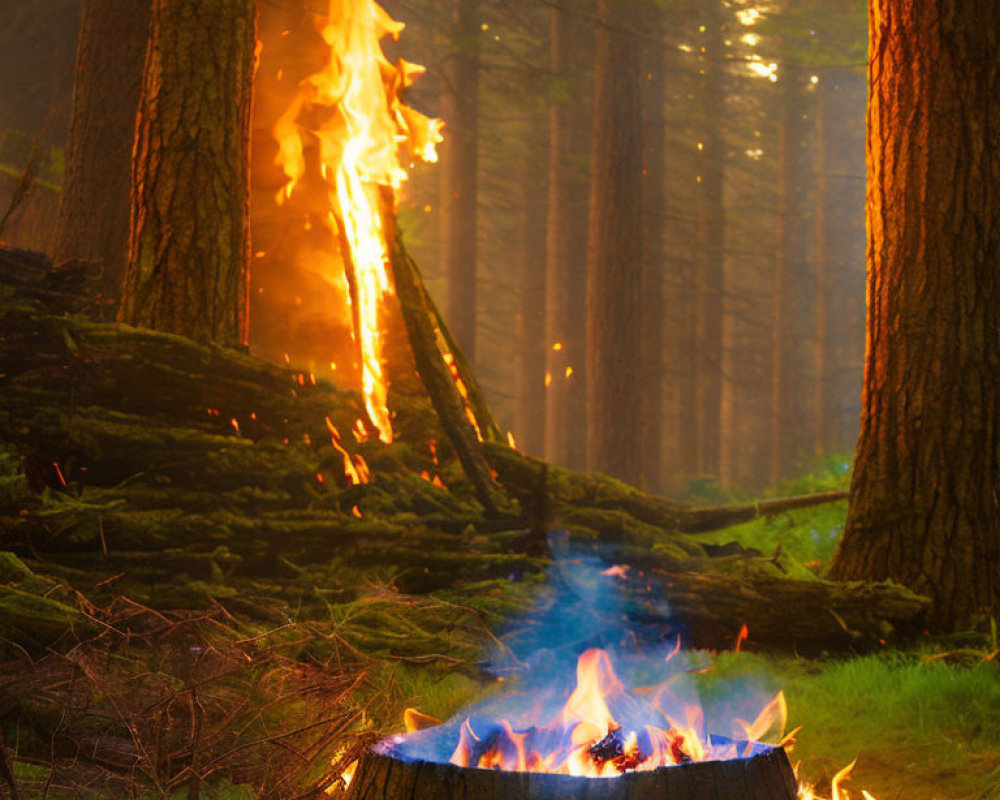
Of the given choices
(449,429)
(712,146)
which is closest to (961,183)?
(449,429)

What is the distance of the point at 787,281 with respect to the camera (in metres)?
30.0

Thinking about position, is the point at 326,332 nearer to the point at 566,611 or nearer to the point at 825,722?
the point at 566,611

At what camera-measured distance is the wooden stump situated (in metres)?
2.20

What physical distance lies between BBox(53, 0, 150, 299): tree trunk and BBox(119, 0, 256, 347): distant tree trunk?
2294 mm

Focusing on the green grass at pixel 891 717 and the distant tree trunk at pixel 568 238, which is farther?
the distant tree trunk at pixel 568 238

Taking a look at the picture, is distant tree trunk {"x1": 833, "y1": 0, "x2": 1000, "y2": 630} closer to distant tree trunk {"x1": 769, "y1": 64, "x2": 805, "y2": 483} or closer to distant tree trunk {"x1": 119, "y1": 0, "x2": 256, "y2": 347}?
distant tree trunk {"x1": 119, "y1": 0, "x2": 256, "y2": 347}

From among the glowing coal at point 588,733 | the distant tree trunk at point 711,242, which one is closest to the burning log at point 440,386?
the glowing coal at point 588,733

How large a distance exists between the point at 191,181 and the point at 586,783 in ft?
19.1

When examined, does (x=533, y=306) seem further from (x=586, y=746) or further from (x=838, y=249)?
(x=586, y=746)

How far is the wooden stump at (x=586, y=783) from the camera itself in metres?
2.20

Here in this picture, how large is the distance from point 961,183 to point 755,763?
4.78 m

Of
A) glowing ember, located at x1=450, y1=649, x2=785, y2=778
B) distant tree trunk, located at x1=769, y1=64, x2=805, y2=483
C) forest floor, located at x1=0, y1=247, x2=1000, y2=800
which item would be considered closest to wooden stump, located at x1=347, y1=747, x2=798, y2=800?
glowing ember, located at x1=450, y1=649, x2=785, y2=778

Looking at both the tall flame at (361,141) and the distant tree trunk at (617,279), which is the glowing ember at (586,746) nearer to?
the tall flame at (361,141)

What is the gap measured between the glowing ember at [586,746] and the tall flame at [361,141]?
546 centimetres
